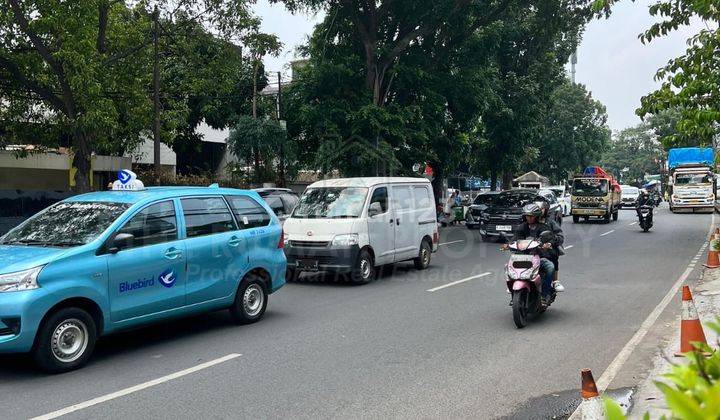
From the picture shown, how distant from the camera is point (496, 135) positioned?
1209 inches

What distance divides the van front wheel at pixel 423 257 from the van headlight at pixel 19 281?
8775 millimetres

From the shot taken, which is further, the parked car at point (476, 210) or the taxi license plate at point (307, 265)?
the parked car at point (476, 210)

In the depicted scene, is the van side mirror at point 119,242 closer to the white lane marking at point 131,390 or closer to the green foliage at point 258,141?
the white lane marking at point 131,390

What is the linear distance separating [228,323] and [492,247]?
12.0 meters

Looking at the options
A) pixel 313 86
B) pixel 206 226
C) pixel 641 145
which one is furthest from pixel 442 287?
pixel 641 145

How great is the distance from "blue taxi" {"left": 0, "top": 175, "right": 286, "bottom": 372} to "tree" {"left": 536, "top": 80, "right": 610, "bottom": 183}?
1856 inches

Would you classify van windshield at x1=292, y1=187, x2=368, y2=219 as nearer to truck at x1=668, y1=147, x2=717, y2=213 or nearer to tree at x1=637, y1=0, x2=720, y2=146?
tree at x1=637, y1=0, x2=720, y2=146

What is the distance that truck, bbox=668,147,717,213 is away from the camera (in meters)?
34.9

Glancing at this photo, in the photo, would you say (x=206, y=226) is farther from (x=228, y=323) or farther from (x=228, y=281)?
(x=228, y=323)

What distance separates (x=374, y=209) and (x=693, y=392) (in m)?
10.4

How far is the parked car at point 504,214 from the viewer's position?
19828 mm

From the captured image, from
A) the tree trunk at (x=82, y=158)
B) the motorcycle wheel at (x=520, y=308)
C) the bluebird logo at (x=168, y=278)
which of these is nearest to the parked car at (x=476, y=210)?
the tree trunk at (x=82, y=158)

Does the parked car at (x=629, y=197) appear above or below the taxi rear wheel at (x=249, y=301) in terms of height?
above

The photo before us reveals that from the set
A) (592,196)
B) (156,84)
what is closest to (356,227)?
(156,84)
